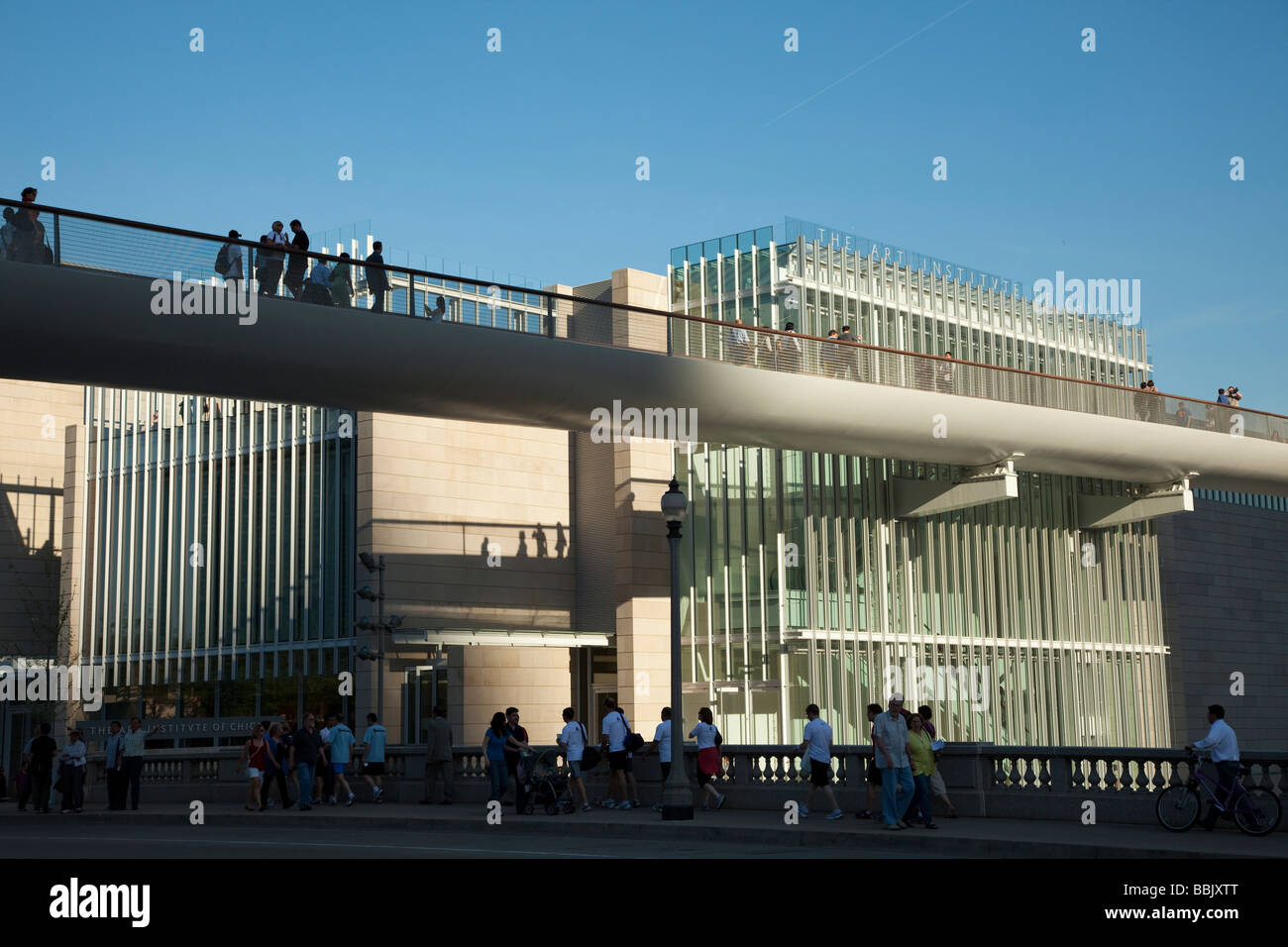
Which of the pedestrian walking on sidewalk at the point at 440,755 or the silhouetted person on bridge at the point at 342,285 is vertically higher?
the silhouetted person on bridge at the point at 342,285

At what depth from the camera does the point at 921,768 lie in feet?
62.6

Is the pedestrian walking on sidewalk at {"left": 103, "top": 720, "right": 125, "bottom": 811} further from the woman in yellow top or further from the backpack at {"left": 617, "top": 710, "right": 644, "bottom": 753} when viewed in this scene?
the woman in yellow top

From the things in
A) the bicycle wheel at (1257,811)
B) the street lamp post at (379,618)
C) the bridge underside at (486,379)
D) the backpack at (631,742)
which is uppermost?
the bridge underside at (486,379)

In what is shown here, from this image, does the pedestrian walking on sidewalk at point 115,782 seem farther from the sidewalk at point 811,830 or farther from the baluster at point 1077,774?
the baluster at point 1077,774

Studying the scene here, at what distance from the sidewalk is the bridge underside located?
23.4 feet

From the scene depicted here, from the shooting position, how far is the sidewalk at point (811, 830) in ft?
52.5

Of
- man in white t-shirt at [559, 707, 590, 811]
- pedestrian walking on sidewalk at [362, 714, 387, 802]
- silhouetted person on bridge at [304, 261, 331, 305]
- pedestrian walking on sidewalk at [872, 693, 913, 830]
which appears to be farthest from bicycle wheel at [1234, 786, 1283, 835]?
silhouetted person on bridge at [304, 261, 331, 305]

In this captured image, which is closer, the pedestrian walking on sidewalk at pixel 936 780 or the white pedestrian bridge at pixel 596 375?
the pedestrian walking on sidewalk at pixel 936 780

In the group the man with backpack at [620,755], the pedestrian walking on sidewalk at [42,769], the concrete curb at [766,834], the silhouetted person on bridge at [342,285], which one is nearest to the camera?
the concrete curb at [766,834]

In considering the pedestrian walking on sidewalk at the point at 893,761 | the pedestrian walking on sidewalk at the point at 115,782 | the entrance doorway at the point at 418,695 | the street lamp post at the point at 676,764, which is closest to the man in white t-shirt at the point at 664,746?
the street lamp post at the point at 676,764

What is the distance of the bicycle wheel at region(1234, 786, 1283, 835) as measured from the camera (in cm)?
1736

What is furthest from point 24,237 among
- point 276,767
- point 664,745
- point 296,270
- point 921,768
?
point 921,768
